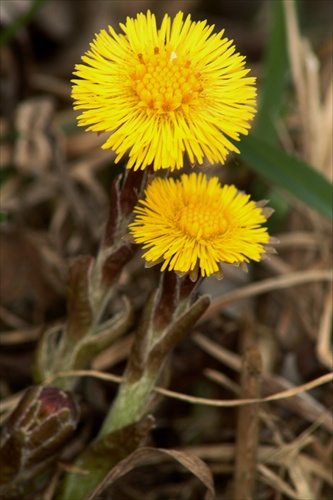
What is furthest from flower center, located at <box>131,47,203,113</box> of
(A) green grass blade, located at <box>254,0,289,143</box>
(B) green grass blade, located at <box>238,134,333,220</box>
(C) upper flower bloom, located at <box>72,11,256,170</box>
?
(A) green grass blade, located at <box>254,0,289,143</box>

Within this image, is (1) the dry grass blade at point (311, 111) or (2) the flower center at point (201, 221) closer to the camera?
(2) the flower center at point (201, 221)

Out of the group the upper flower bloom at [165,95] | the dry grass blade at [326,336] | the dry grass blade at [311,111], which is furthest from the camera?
the dry grass blade at [311,111]

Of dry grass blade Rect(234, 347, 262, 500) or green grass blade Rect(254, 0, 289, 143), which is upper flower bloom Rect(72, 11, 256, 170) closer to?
dry grass blade Rect(234, 347, 262, 500)

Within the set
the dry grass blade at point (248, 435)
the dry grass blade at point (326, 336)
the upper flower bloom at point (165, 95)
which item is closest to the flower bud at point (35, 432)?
the dry grass blade at point (248, 435)

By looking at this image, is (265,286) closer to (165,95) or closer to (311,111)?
(311,111)

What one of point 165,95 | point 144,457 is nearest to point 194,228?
point 165,95

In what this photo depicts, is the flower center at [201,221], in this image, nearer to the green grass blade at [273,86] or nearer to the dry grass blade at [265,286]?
the dry grass blade at [265,286]
